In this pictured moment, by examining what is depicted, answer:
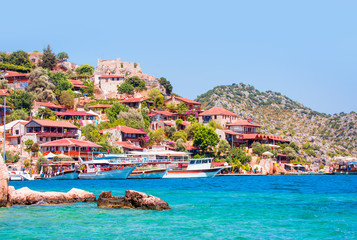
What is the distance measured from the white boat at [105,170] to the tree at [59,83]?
35.5 meters

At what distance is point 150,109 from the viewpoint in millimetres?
102188

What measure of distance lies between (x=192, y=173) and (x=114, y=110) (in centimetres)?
2772

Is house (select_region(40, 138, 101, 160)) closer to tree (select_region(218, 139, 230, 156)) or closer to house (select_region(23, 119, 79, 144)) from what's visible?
house (select_region(23, 119, 79, 144))

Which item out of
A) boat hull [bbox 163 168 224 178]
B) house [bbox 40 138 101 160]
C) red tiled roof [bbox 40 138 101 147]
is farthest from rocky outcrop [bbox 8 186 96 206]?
red tiled roof [bbox 40 138 101 147]

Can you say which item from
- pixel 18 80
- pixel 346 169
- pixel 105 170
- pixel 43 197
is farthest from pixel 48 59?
pixel 43 197

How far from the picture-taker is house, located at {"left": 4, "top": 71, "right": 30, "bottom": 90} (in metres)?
102

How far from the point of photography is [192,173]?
238 feet

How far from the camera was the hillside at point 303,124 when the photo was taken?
4602 inches

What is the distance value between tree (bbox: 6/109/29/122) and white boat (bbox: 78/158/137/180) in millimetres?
20452

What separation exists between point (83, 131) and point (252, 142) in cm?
3371

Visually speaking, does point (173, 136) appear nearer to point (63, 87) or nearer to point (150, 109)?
point (150, 109)

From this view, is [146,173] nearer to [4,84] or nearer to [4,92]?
[4,92]

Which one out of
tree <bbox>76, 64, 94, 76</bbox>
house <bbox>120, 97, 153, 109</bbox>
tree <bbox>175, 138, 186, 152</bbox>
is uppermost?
tree <bbox>76, 64, 94, 76</bbox>

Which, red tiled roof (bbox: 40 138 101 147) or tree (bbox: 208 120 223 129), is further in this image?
tree (bbox: 208 120 223 129)
